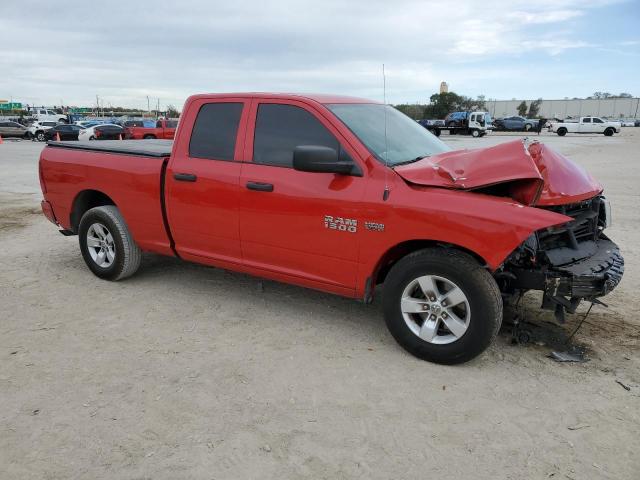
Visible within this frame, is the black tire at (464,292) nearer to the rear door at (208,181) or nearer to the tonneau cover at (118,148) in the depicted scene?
the rear door at (208,181)

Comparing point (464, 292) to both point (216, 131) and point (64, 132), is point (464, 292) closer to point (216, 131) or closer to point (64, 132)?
point (216, 131)

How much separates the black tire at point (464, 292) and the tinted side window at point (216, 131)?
185cm

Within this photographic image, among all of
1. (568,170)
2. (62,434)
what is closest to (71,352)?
(62,434)

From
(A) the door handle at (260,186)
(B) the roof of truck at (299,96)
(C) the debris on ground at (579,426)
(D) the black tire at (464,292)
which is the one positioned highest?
(B) the roof of truck at (299,96)

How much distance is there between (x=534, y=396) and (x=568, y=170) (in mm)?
1651

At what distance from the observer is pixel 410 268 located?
371 cm

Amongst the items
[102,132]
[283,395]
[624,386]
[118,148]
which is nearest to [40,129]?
[102,132]

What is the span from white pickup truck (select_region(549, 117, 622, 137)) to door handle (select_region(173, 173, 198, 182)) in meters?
49.0

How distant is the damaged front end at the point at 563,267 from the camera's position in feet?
11.4

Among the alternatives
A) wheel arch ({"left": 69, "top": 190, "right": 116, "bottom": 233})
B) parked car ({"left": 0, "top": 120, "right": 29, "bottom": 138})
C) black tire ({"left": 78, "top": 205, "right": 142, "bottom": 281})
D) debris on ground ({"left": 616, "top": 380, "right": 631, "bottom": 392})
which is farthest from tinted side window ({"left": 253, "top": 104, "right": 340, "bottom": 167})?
parked car ({"left": 0, "top": 120, "right": 29, "bottom": 138})

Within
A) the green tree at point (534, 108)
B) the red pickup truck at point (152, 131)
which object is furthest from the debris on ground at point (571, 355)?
the green tree at point (534, 108)

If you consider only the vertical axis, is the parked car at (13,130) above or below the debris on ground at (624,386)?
above

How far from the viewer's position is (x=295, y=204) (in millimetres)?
4109

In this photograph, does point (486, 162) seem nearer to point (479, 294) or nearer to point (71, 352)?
point (479, 294)
